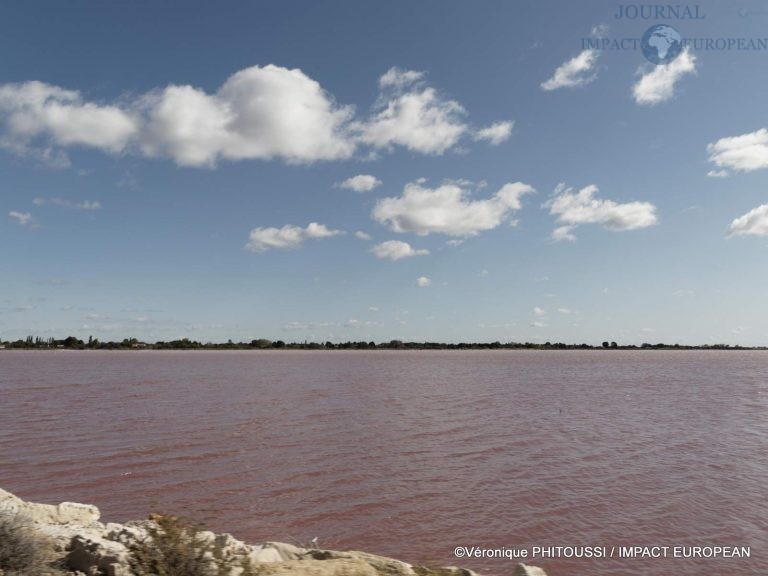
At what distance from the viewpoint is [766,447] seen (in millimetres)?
18844

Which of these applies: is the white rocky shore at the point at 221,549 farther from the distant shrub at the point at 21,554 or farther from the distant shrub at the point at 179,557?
the distant shrub at the point at 21,554

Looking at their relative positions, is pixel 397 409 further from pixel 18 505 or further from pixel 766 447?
pixel 18 505

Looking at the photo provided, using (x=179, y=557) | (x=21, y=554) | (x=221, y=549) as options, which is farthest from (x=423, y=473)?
(x=21, y=554)

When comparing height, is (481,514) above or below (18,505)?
below

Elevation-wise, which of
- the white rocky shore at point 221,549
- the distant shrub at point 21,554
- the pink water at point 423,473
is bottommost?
the pink water at point 423,473

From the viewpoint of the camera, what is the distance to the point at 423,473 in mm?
14922

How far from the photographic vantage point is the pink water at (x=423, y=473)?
10.7 meters

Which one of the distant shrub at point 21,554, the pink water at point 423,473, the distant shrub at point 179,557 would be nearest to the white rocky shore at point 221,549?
the distant shrub at point 179,557

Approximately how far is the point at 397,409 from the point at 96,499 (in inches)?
660

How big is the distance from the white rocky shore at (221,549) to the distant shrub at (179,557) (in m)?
0.11

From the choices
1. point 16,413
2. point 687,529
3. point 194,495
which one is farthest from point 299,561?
point 16,413

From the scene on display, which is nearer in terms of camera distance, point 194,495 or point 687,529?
point 687,529

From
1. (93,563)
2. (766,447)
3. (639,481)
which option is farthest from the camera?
(766,447)

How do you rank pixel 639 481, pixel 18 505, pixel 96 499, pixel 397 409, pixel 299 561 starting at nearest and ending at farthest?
pixel 299 561 < pixel 18 505 < pixel 96 499 < pixel 639 481 < pixel 397 409
